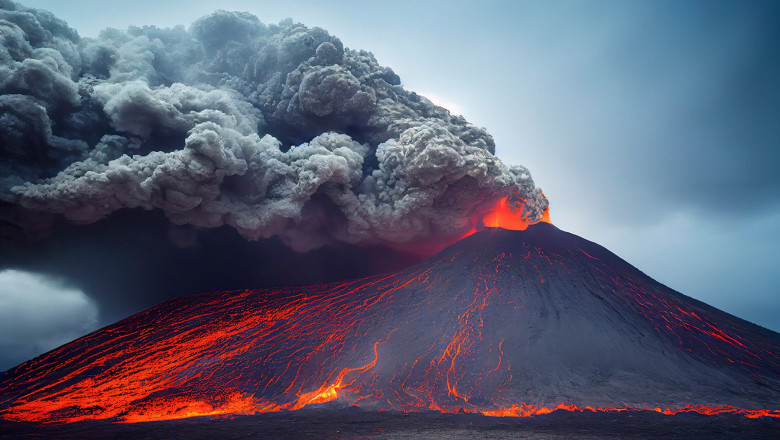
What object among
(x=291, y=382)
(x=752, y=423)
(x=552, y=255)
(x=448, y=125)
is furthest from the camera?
(x=448, y=125)

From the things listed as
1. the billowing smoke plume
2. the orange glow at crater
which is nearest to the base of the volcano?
the billowing smoke plume

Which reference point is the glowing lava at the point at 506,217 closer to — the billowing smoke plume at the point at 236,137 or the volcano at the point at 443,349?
the volcano at the point at 443,349

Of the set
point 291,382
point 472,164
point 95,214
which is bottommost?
point 291,382

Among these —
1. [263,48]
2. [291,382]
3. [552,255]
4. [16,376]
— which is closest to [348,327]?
[291,382]

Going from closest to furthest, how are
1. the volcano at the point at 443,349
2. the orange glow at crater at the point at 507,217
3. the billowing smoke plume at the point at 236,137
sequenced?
the volcano at the point at 443,349 < the billowing smoke plume at the point at 236,137 < the orange glow at crater at the point at 507,217

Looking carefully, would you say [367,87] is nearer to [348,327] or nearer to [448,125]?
[448,125]

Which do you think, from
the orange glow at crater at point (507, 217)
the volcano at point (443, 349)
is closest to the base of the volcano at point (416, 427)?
the volcano at point (443, 349)

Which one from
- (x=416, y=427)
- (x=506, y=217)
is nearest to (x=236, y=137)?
(x=416, y=427)
